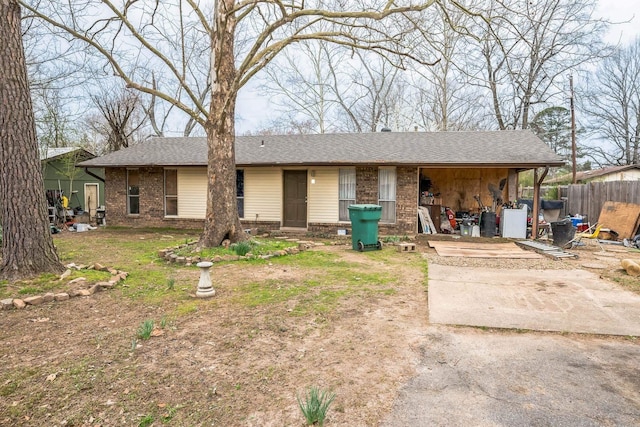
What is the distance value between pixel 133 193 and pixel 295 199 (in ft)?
20.6

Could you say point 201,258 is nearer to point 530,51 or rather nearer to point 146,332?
point 146,332

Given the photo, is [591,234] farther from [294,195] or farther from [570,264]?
[294,195]

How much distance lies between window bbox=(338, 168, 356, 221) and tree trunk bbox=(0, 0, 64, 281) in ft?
27.1

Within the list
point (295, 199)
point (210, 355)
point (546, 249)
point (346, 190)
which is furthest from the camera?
point (295, 199)

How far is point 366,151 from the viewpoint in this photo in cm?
1256

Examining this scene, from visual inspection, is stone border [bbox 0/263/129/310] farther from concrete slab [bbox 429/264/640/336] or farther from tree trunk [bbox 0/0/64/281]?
concrete slab [bbox 429/264/640/336]

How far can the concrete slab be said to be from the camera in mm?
4020

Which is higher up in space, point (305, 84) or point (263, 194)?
point (305, 84)

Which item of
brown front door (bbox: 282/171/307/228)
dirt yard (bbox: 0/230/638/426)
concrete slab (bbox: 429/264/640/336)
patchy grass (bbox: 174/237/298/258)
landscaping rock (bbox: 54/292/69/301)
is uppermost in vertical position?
brown front door (bbox: 282/171/307/228)

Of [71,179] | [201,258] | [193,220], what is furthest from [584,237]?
[71,179]

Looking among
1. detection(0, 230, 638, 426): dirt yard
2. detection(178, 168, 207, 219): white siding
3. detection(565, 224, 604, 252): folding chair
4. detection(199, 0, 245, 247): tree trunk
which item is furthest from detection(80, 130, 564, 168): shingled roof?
detection(0, 230, 638, 426): dirt yard

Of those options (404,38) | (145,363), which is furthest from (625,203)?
(145,363)

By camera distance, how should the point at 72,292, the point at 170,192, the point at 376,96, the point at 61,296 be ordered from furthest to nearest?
the point at 376,96 < the point at 170,192 < the point at 72,292 < the point at 61,296

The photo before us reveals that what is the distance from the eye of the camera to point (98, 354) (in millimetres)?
3271
